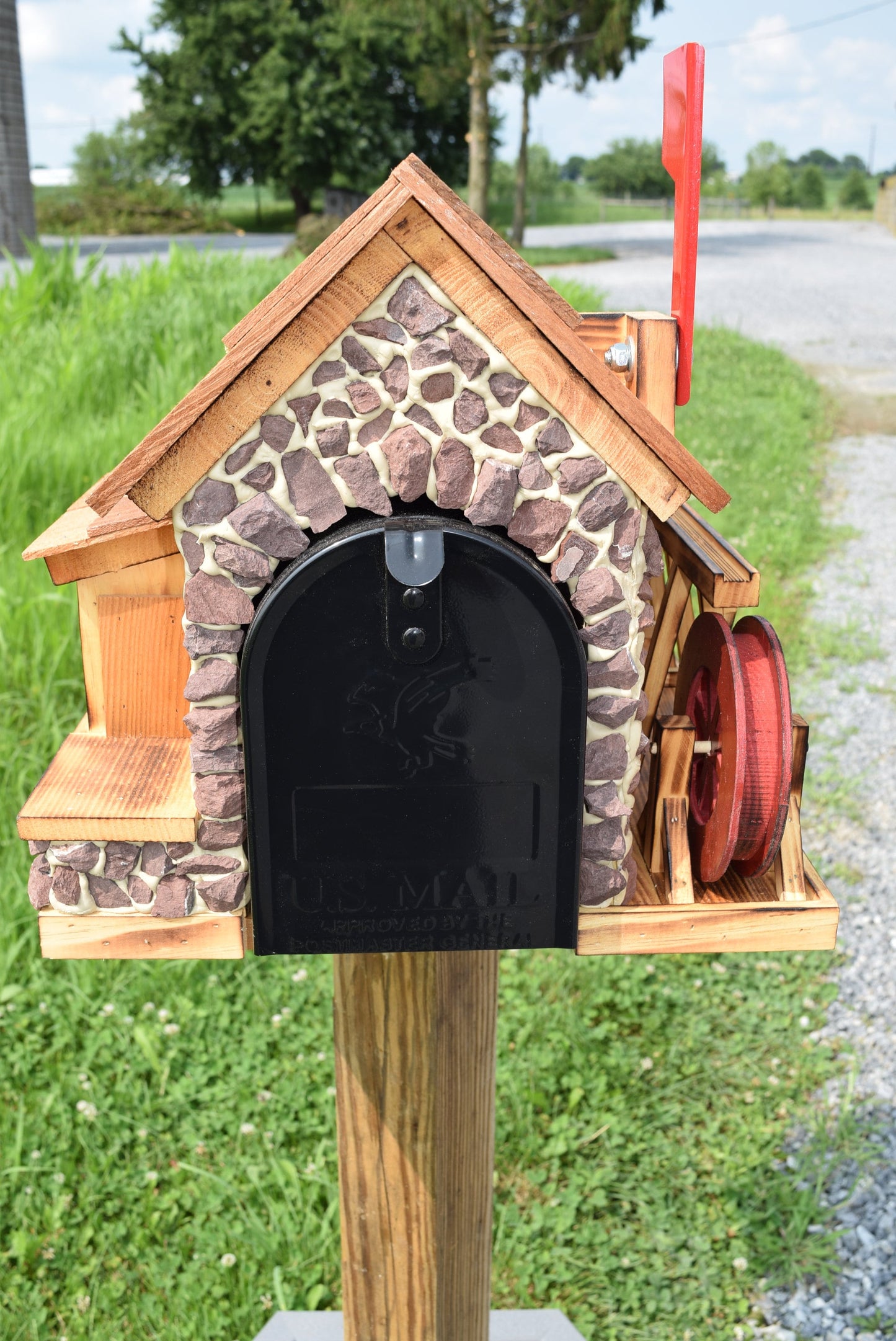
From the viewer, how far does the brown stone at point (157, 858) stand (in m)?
1.45

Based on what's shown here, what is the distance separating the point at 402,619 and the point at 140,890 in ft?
1.64

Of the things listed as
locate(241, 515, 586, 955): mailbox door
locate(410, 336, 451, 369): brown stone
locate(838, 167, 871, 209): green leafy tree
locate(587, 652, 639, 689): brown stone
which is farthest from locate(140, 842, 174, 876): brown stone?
locate(838, 167, 871, 209): green leafy tree

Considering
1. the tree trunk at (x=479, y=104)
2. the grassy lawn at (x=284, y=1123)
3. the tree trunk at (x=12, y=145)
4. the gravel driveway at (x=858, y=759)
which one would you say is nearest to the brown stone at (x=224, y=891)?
the grassy lawn at (x=284, y=1123)

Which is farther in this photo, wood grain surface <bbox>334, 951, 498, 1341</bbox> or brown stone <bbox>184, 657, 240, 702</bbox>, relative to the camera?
wood grain surface <bbox>334, 951, 498, 1341</bbox>

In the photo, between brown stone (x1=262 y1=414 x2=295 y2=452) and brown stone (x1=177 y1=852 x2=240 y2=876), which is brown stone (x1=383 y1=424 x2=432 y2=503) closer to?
brown stone (x1=262 y1=414 x2=295 y2=452)

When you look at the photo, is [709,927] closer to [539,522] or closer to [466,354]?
[539,522]

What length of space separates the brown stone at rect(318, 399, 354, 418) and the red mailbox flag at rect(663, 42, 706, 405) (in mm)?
426

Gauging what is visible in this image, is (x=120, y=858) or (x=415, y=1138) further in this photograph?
(x=415, y=1138)

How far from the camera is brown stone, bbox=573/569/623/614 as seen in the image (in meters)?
1.34

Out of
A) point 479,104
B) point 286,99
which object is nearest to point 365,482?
point 479,104

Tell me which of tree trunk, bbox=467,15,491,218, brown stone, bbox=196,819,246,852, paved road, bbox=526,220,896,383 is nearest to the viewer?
brown stone, bbox=196,819,246,852

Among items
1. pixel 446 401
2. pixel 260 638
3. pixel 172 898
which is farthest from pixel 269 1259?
pixel 446 401

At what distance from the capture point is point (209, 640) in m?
1.34

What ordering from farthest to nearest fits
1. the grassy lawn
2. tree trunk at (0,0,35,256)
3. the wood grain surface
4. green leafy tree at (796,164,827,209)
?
green leafy tree at (796,164,827,209) → tree trunk at (0,0,35,256) → the grassy lawn → the wood grain surface
